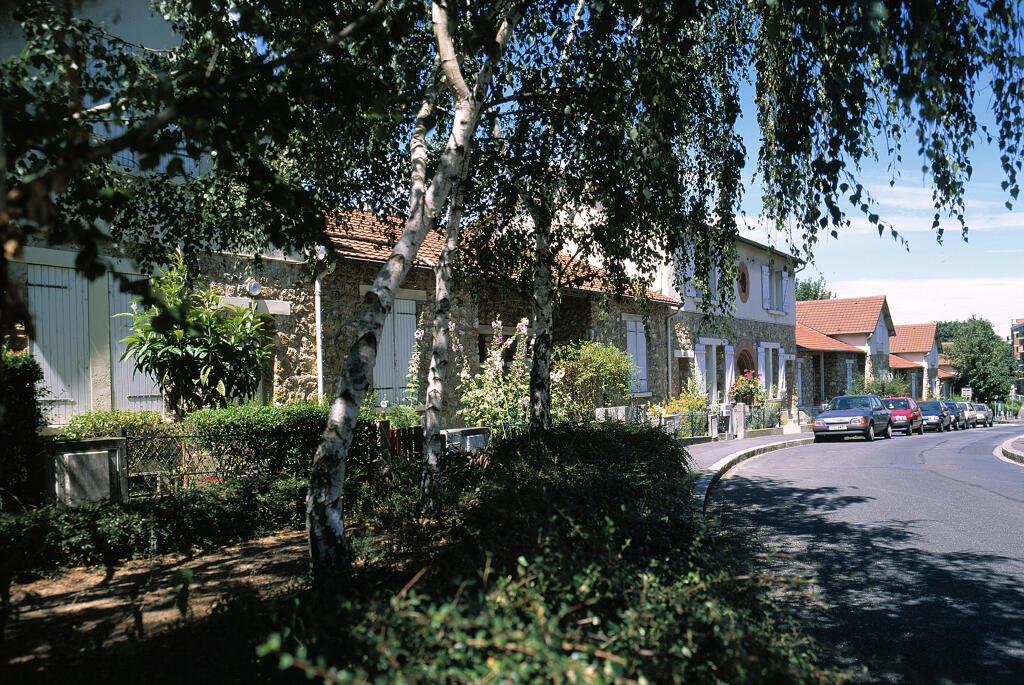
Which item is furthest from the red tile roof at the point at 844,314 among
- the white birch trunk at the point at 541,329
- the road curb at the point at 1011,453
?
the white birch trunk at the point at 541,329

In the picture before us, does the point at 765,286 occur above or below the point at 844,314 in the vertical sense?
above

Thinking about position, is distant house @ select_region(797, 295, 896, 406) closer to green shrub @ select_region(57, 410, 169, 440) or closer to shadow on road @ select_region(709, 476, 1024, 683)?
shadow on road @ select_region(709, 476, 1024, 683)

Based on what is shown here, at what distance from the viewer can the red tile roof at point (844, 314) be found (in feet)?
129

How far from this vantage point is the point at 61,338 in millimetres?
8805

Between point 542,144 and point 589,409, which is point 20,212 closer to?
point 542,144

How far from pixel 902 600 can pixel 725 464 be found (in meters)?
8.19

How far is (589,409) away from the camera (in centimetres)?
1584

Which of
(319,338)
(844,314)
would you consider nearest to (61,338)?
(319,338)

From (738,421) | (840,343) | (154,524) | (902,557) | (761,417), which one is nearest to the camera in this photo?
(154,524)

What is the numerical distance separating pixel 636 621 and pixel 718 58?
6.70 meters

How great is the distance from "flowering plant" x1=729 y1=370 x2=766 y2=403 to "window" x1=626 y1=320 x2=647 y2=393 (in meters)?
4.91

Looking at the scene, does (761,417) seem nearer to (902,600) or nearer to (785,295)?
(785,295)

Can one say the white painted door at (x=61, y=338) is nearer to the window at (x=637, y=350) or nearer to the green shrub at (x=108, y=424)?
the green shrub at (x=108, y=424)

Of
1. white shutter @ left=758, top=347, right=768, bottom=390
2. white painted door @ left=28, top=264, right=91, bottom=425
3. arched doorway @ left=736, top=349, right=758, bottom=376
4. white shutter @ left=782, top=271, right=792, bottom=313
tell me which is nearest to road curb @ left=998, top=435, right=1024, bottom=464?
arched doorway @ left=736, top=349, right=758, bottom=376
